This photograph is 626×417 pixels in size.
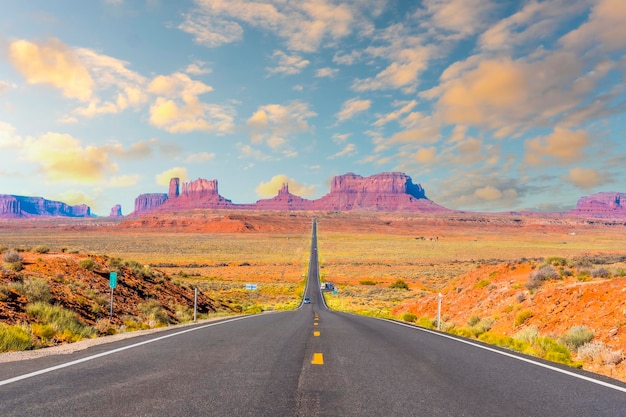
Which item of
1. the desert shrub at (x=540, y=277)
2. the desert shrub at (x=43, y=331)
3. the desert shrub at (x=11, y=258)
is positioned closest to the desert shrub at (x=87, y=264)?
the desert shrub at (x=11, y=258)

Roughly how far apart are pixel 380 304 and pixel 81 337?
3468 centimetres

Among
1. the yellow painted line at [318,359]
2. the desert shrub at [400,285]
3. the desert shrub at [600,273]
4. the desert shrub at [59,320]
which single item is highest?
the desert shrub at [600,273]

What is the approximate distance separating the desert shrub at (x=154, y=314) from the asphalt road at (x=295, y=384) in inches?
357

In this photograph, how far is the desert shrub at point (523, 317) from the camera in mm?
14292

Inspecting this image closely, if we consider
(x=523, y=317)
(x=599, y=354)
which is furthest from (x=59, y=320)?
(x=523, y=317)

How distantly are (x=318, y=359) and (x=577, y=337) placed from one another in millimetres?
6898

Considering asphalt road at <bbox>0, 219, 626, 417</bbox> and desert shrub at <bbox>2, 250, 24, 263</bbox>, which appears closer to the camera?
asphalt road at <bbox>0, 219, 626, 417</bbox>

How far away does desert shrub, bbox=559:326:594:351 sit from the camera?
10.00 metres

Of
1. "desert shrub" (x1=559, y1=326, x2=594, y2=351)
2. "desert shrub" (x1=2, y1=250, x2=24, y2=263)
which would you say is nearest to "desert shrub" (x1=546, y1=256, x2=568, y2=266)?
"desert shrub" (x1=559, y1=326, x2=594, y2=351)

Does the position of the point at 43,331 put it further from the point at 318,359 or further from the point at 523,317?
the point at 523,317

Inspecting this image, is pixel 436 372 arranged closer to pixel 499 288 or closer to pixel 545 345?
pixel 545 345

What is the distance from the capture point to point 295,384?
567 centimetres

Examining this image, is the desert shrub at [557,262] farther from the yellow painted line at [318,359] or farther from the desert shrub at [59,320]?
the desert shrub at [59,320]

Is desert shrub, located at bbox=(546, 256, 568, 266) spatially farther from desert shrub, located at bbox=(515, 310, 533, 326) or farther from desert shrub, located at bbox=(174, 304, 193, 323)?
desert shrub, located at bbox=(174, 304, 193, 323)
